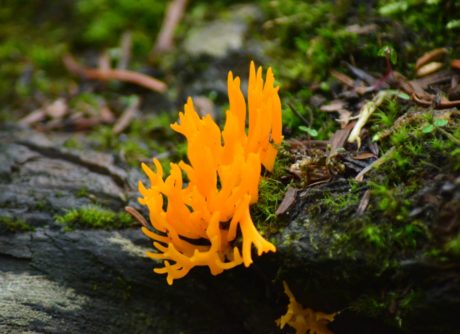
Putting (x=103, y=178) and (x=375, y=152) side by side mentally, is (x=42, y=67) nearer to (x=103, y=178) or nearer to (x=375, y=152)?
(x=103, y=178)

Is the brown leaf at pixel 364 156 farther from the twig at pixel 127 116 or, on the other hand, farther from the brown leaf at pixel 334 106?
the twig at pixel 127 116

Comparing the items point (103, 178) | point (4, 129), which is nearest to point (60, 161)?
point (103, 178)

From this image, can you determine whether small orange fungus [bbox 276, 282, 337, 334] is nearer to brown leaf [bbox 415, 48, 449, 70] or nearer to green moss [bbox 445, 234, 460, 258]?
green moss [bbox 445, 234, 460, 258]

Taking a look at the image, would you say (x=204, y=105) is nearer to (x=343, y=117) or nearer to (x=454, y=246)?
(x=343, y=117)

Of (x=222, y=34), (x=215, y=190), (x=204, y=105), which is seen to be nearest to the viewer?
(x=215, y=190)

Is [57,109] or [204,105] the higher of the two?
[57,109]

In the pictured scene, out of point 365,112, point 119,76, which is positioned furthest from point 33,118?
point 365,112

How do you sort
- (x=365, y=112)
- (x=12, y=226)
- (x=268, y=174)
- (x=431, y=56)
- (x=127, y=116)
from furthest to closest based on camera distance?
1. (x=127, y=116)
2. (x=431, y=56)
3. (x=12, y=226)
4. (x=365, y=112)
5. (x=268, y=174)
